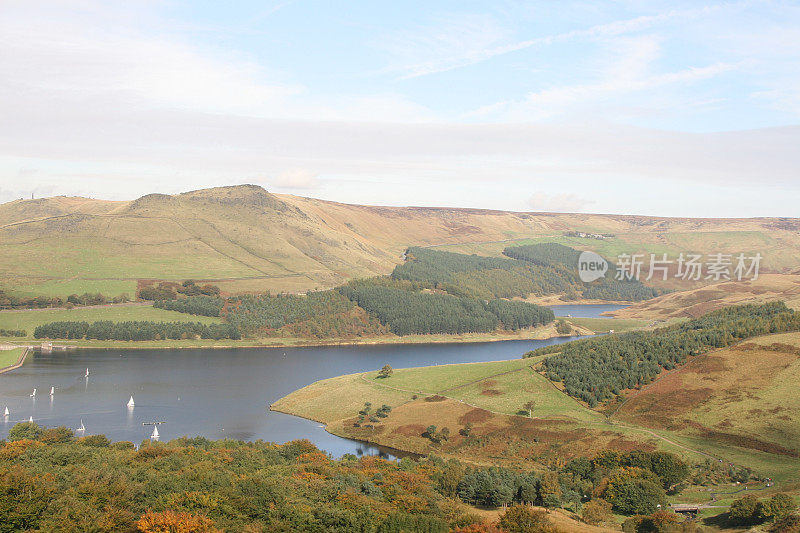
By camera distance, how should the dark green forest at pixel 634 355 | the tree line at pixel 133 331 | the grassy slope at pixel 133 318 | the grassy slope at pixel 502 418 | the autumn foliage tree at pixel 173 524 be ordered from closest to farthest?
the autumn foliage tree at pixel 173 524
the grassy slope at pixel 502 418
the dark green forest at pixel 634 355
the grassy slope at pixel 133 318
the tree line at pixel 133 331

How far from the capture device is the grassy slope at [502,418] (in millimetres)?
83688

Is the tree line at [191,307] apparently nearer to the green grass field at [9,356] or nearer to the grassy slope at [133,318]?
the grassy slope at [133,318]

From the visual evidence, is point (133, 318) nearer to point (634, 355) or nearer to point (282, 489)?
point (634, 355)

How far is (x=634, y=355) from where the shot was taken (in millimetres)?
113125


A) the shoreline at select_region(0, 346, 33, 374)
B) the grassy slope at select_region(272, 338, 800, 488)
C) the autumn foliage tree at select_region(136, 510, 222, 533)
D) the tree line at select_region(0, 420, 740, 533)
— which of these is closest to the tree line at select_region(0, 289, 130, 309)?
the shoreline at select_region(0, 346, 33, 374)

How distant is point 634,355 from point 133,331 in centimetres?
13011

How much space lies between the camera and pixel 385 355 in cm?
17362

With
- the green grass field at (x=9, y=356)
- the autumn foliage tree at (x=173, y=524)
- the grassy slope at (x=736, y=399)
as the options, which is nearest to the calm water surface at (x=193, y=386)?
the green grass field at (x=9, y=356)

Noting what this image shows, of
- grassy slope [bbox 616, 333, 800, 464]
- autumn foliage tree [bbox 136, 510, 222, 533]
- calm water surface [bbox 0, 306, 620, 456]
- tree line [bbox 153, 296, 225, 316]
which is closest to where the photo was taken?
autumn foliage tree [bbox 136, 510, 222, 533]

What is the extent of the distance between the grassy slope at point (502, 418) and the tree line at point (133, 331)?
64.0 m

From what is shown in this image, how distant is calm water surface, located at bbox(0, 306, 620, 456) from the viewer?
99.2 m

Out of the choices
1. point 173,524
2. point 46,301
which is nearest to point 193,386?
point 173,524

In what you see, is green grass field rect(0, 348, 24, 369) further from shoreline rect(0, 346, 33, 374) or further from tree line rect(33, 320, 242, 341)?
tree line rect(33, 320, 242, 341)

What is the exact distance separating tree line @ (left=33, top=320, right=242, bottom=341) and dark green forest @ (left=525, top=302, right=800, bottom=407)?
101 meters
